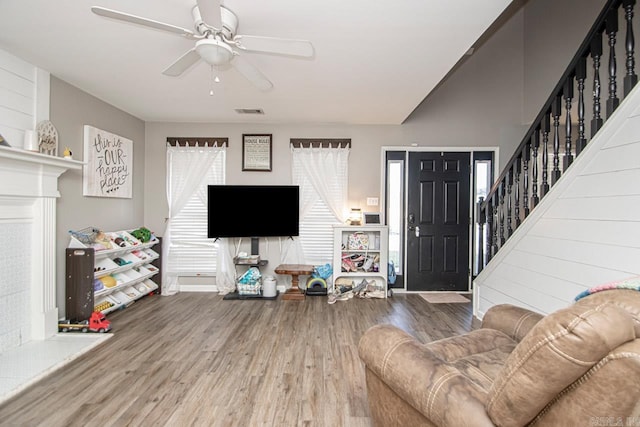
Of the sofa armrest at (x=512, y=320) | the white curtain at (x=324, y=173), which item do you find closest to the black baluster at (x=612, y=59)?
the sofa armrest at (x=512, y=320)

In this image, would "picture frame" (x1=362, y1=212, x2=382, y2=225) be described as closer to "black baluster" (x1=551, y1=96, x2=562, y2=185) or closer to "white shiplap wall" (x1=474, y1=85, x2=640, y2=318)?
"white shiplap wall" (x1=474, y1=85, x2=640, y2=318)

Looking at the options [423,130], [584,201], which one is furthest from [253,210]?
[584,201]

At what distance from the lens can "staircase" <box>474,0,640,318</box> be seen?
5.80ft

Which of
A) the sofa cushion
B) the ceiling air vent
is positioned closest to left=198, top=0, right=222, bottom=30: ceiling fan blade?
the sofa cushion

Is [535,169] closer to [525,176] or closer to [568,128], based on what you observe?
[525,176]

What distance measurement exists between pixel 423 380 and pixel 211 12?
6.75 feet

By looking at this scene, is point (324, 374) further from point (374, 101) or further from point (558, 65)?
point (558, 65)

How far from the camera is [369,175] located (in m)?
4.65

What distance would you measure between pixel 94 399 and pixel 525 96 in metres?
6.07

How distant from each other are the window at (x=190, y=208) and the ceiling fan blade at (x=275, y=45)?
281 centimetres

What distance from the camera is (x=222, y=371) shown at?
91.4 inches

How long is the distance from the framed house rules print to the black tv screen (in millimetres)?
1113

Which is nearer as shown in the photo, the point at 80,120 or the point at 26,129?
the point at 26,129

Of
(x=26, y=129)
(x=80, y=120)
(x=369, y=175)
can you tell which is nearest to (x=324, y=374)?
(x=369, y=175)
